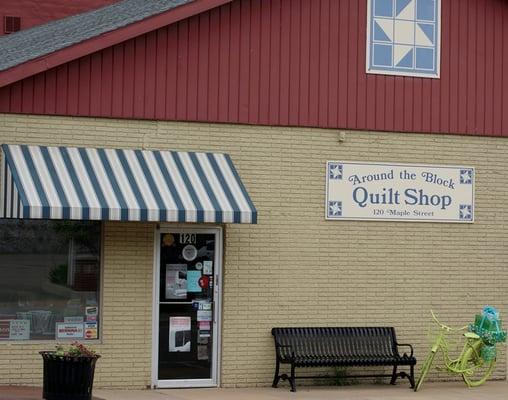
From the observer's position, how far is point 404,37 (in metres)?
15.2

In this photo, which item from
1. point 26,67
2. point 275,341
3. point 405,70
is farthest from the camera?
point 405,70

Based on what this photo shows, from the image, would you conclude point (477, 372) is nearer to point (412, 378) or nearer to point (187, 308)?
point (412, 378)

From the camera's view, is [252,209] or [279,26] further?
[279,26]

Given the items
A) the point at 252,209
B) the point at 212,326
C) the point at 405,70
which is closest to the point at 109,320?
the point at 212,326

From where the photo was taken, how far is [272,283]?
1446 centimetres

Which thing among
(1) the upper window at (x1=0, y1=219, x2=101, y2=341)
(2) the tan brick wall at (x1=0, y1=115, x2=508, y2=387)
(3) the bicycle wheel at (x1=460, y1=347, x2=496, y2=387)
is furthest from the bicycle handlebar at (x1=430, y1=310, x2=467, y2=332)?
(1) the upper window at (x1=0, y1=219, x2=101, y2=341)

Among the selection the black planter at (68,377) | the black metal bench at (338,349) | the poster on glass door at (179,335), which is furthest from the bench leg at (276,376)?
the black planter at (68,377)

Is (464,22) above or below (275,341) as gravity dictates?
above

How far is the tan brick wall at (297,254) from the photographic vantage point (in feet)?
45.1

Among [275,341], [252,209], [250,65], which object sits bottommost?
[275,341]

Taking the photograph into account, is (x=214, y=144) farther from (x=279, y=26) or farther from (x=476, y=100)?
(x=476, y=100)

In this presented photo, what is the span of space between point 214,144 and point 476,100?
3.99 m

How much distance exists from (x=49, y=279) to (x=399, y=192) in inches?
196

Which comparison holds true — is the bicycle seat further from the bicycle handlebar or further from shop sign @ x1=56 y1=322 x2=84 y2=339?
shop sign @ x1=56 y1=322 x2=84 y2=339
